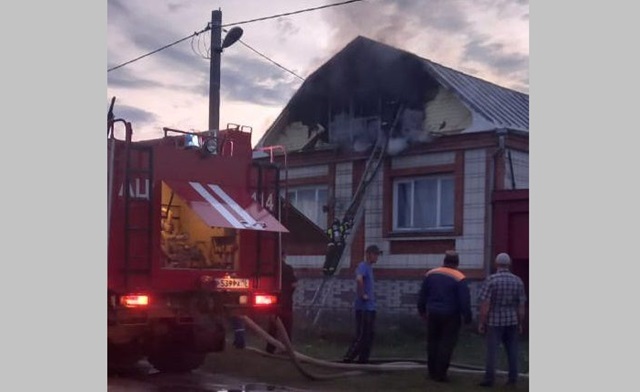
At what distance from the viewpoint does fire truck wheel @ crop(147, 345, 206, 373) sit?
9.62 m

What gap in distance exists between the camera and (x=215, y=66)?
8977mm

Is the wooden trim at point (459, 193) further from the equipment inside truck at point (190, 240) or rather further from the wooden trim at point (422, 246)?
the equipment inside truck at point (190, 240)

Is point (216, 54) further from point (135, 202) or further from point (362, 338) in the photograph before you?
point (362, 338)

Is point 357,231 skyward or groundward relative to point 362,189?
groundward

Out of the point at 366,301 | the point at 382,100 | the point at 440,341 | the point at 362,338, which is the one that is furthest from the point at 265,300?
the point at 382,100

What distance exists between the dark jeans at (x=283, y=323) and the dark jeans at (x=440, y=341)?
1.40 metres

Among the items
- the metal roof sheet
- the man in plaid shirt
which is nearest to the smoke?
the metal roof sheet

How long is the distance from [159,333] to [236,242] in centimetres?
106

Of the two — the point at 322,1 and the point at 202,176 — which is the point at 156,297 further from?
the point at 322,1

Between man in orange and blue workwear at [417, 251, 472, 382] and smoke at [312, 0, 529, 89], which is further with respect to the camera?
man in orange and blue workwear at [417, 251, 472, 382]

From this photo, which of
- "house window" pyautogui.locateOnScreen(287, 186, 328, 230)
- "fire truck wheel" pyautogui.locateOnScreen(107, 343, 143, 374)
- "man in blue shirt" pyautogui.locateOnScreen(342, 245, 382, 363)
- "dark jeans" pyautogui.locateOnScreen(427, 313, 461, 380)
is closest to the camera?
"dark jeans" pyautogui.locateOnScreen(427, 313, 461, 380)

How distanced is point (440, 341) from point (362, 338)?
2.19 feet

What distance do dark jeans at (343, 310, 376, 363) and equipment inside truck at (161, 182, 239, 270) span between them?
1.51 meters

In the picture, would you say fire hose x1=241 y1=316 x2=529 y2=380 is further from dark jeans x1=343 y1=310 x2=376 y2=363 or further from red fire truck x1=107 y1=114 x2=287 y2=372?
red fire truck x1=107 y1=114 x2=287 y2=372
